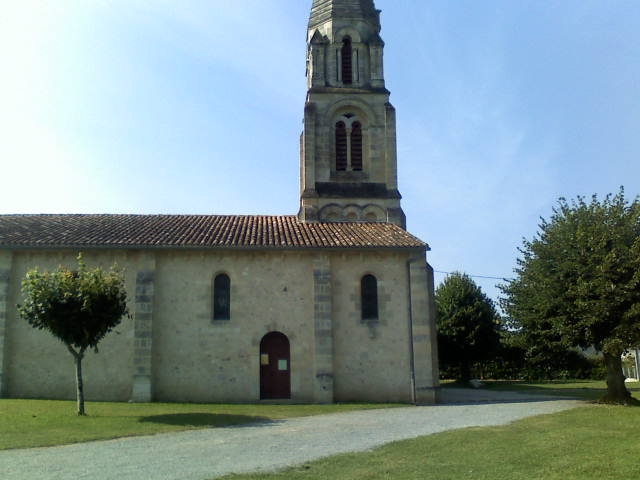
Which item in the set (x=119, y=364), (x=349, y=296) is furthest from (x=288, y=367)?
(x=119, y=364)

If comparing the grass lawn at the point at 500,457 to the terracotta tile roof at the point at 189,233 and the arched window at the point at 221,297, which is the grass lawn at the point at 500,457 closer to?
the terracotta tile roof at the point at 189,233

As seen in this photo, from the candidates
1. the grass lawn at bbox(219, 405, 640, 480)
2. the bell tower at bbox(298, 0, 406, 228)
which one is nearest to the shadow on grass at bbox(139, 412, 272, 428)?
the grass lawn at bbox(219, 405, 640, 480)

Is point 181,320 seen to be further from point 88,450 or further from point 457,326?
point 457,326

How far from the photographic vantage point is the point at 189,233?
75.9ft

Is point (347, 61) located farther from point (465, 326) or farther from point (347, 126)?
point (465, 326)

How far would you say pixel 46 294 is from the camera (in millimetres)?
16047

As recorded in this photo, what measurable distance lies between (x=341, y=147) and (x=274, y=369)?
12.2m

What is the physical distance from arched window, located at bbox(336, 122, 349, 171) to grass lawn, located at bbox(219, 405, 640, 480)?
698 inches

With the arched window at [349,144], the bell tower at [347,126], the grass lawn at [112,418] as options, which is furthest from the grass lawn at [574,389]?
the arched window at [349,144]

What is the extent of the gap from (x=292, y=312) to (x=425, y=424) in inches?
327

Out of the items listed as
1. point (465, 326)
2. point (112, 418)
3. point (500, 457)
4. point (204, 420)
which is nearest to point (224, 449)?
point (204, 420)

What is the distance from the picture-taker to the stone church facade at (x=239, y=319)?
21188 mm

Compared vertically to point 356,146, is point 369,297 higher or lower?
lower

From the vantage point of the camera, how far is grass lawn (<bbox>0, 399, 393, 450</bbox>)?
12453 mm
